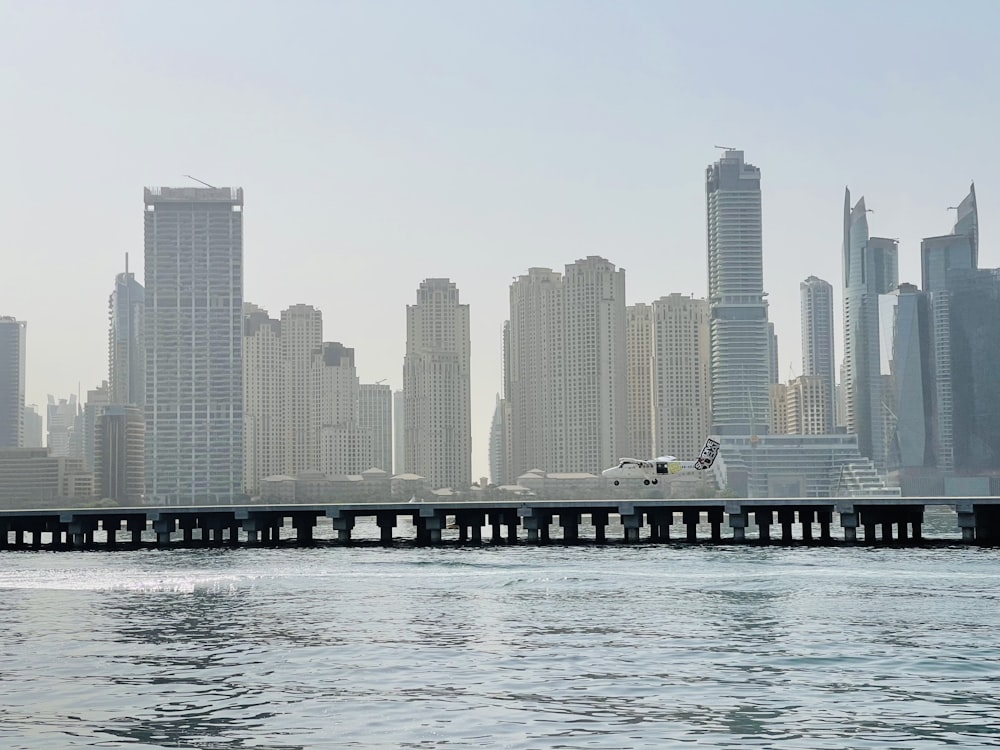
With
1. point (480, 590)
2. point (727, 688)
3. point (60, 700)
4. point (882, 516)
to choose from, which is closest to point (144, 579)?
point (480, 590)

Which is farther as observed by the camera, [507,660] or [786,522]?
[786,522]

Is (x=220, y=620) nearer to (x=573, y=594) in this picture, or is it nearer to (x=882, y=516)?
(x=573, y=594)

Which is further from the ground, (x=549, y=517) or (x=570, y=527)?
(x=549, y=517)

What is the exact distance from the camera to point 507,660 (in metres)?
34.1

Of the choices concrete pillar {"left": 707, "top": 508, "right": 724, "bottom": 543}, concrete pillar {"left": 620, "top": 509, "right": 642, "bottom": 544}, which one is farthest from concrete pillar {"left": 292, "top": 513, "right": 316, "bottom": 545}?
concrete pillar {"left": 707, "top": 508, "right": 724, "bottom": 543}

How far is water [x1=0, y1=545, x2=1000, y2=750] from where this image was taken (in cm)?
2450

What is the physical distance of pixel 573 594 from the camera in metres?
54.3

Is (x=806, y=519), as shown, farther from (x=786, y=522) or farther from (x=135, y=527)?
(x=135, y=527)

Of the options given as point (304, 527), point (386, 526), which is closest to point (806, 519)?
point (386, 526)

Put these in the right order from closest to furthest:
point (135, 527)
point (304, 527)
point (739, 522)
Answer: point (739, 522) → point (304, 527) → point (135, 527)

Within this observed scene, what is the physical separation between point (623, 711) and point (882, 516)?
2895 inches

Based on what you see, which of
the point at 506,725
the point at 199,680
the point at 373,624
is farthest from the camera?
the point at 373,624

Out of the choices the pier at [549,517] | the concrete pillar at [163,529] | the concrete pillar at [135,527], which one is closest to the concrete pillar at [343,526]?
the pier at [549,517]

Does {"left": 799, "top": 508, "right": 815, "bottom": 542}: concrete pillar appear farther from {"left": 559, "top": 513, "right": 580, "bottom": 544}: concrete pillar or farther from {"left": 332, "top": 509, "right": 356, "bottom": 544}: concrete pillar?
{"left": 332, "top": 509, "right": 356, "bottom": 544}: concrete pillar
